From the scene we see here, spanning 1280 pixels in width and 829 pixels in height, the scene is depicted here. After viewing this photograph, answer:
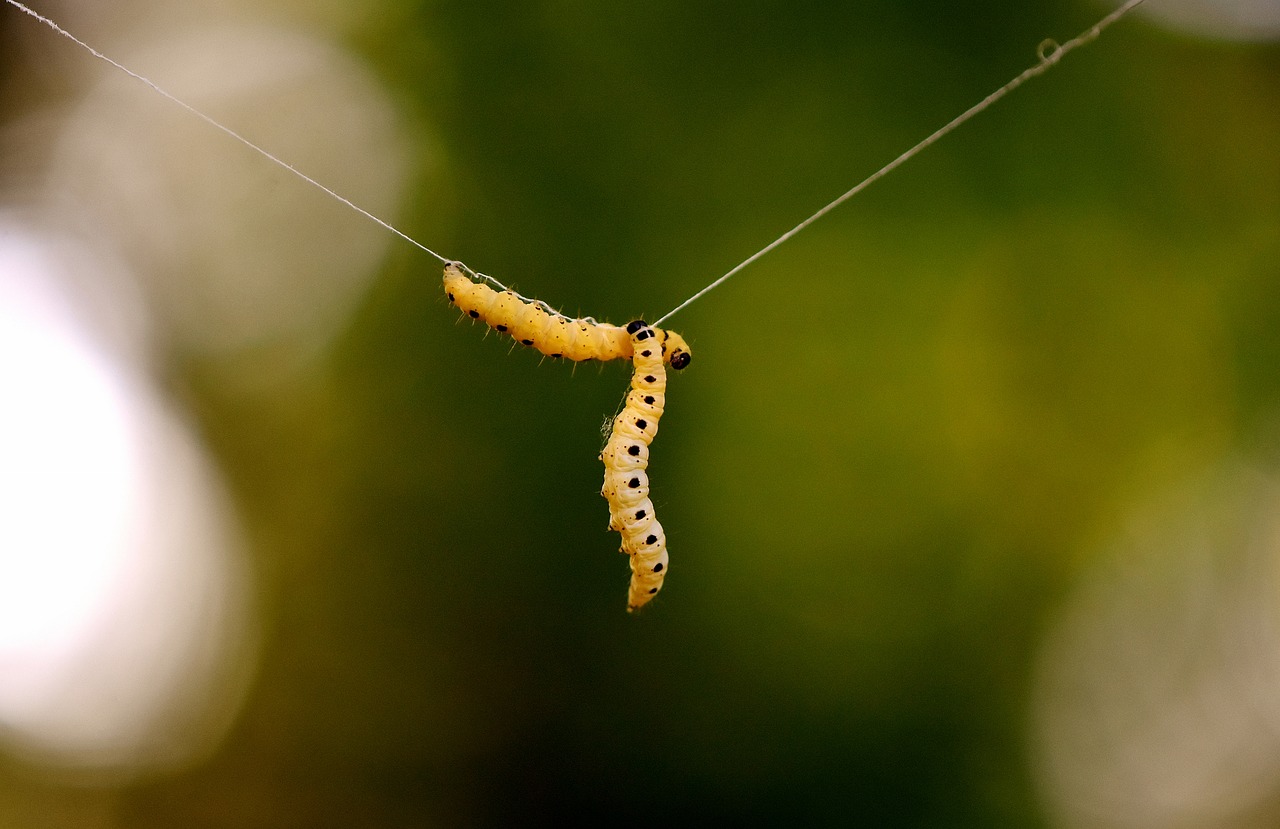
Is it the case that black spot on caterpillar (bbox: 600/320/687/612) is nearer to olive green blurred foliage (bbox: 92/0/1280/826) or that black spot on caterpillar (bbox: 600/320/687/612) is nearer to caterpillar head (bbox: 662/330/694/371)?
caterpillar head (bbox: 662/330/694/371)

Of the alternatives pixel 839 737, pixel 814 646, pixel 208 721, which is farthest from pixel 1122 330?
pixel 208 721

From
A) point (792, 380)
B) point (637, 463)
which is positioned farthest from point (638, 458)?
point (792, 380)

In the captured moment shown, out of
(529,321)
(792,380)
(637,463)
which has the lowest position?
(637,463)

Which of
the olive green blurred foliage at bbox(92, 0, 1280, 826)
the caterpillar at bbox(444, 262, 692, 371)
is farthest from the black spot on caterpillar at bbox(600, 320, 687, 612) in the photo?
the olive green blurred foliage at bbox(92, 0, 1280, 826)

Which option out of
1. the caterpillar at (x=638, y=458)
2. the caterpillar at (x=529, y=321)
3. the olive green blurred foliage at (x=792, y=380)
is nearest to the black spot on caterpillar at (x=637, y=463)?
the caterpillar at (x=638, y=458)

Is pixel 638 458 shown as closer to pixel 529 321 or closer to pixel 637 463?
pixel 637 463

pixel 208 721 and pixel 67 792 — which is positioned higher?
pixel 208 721

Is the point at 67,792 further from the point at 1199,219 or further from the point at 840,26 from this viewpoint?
the point at 1199,219

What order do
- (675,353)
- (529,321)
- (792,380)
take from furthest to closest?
(792,380) < (675,353) < (529,321)
